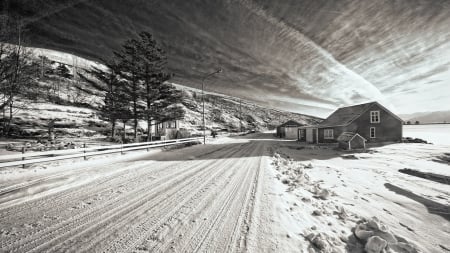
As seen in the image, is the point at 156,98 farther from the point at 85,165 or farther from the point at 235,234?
the point at 235,234

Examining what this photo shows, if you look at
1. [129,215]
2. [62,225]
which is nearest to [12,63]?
[62,225]

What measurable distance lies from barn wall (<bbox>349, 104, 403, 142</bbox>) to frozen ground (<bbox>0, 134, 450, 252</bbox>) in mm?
20516

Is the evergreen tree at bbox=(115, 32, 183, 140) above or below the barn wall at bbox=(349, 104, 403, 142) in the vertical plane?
above

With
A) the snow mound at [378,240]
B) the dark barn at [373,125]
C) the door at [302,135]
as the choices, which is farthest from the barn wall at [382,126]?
the snow mound at [378,240]

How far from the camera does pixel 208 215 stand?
2984 millimetres

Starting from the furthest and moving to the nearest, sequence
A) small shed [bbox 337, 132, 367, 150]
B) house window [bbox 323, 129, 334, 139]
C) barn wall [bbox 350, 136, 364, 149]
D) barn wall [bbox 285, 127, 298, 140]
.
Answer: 1. barn wall [bbox 285, 127, 298, 140]
2. house window [bbox 323, 129, 334, 139]
3. barn wall [bbox 350, 136, 364, 149]
4. small shed [bbox 337, 132, 367, 150]

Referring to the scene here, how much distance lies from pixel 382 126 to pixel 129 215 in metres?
32.1

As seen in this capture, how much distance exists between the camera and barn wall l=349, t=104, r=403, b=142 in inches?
891

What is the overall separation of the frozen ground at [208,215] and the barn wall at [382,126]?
67.3 feet

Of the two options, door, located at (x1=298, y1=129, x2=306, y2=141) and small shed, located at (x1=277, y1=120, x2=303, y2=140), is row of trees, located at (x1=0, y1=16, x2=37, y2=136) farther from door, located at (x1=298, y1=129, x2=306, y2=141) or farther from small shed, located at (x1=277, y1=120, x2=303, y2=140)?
small shed, located at (x1=277, y1=120, x2=303, y2=140)

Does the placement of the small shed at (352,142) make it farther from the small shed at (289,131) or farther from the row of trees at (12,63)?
the row of trees at (12,63)

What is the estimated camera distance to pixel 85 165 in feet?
24.7

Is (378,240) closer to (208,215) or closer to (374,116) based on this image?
(208,215)

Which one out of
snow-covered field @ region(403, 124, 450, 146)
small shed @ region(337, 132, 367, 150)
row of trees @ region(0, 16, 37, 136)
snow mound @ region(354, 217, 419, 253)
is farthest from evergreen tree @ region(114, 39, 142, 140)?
snow-covered field @ region(403, 124, 450, 146)
